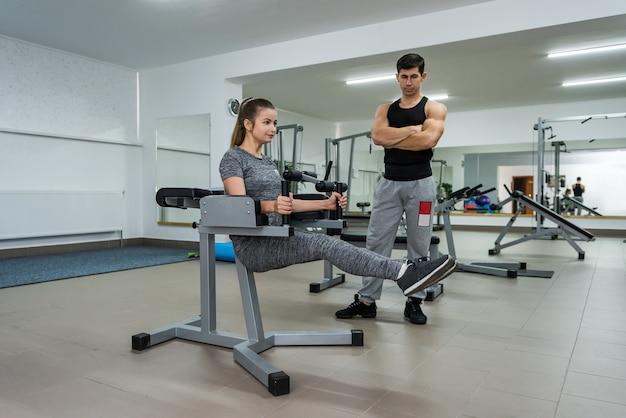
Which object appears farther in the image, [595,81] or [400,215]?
[595,81]

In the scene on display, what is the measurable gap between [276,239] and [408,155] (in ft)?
3.19

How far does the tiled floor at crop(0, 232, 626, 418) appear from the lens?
4.78 feet

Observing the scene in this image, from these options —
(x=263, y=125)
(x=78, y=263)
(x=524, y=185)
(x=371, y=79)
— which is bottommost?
(x=78, y=263)

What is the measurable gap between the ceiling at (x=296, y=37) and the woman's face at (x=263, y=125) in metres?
2.56

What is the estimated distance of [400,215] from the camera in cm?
247

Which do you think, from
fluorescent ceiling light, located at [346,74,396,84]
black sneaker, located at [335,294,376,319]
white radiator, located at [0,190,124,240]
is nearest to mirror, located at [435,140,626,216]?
fluorescent ceiling light, located at [346,74,396,84]

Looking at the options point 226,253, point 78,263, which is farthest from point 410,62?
point 78,263

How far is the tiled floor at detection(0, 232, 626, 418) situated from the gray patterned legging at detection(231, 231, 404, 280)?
401 mm

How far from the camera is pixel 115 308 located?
276 cm

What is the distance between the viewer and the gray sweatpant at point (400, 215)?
2.39m

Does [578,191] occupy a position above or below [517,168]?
below

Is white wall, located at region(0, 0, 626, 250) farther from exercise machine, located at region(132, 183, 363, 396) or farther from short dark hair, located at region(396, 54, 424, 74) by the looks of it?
exercise machine, located at region(132, 183, 363, 396)

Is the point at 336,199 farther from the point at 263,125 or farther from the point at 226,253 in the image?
the point at 226,253

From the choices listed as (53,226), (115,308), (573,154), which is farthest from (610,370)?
(573,154)
